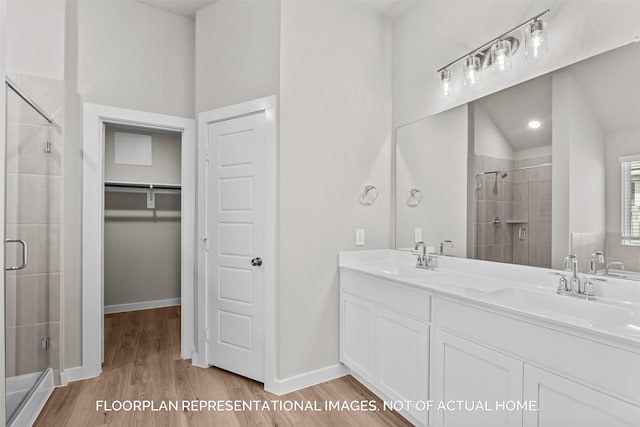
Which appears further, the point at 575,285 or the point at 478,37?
the point at 478,37

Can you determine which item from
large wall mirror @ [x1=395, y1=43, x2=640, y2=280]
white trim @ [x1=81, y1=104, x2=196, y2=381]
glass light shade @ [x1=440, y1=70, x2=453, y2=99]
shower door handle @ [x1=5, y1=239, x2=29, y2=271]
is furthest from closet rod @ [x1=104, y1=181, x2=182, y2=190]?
glass light shade @ [x1=440, y1=70, x2=453, y2=99]

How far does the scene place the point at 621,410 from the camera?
3.56 feet

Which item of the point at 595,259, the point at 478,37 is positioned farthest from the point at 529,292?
the point at 478,37

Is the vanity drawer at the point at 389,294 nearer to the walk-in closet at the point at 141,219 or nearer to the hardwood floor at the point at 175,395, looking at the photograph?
the hardwood floor at the point at 175,395

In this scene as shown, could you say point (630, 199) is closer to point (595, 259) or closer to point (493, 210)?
point (595, 259)

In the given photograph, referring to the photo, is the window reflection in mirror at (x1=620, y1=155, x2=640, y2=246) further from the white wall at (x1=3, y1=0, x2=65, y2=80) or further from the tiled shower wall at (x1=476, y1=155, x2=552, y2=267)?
the white wall at (x1=3, y1=0, x2=65, y2=80)

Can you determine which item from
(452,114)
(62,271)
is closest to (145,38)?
(62,271)

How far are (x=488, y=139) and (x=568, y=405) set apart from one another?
1492 mm

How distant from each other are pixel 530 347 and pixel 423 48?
2.21 m

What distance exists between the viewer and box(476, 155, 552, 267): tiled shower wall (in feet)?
5.96

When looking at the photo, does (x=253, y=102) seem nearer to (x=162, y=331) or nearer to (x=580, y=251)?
(x=580, y=251)

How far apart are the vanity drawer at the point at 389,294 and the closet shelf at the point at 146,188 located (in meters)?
2.73

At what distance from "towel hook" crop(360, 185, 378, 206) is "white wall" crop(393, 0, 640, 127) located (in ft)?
1.98

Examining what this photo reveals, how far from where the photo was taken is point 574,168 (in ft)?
5.52
